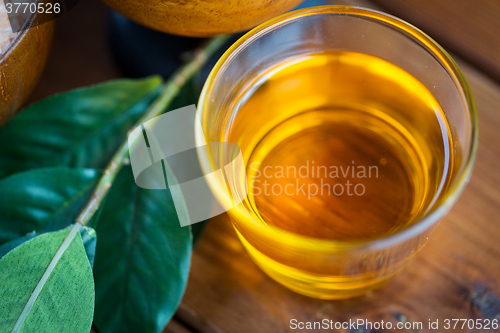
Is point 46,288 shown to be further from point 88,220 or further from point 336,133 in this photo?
point 336,133

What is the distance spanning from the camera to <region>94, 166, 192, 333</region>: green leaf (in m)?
0.39

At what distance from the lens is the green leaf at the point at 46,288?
1.07 ft

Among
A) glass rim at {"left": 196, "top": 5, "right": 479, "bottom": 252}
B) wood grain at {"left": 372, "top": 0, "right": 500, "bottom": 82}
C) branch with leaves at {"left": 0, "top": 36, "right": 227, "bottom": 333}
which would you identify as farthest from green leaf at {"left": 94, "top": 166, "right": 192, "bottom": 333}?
wood grain at {"left": 372, "top": 0, "right": 500, "bottom": 82}

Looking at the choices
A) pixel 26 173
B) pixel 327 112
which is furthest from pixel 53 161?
pixel 327 112

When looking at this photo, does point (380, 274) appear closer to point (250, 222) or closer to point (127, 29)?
point (250, 222)

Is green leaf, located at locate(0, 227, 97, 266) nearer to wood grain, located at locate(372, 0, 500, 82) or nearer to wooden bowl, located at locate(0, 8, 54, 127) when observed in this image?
wooden bowl, located at locate(0, 8, 54, 127)

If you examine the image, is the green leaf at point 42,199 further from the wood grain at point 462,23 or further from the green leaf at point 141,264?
the wood grain at point 462,23

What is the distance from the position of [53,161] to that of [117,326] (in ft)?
0.56

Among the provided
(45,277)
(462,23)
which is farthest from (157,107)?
(462,23)

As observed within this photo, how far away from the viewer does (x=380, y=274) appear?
358mm

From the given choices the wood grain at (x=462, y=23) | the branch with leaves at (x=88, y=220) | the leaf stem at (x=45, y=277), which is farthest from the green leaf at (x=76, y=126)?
the wood grain at (x=462, y=23)

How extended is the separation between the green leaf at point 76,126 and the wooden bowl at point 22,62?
43mm

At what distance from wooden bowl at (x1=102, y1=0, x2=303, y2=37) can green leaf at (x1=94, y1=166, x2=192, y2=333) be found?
150mm

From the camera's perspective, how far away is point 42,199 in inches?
16.2
